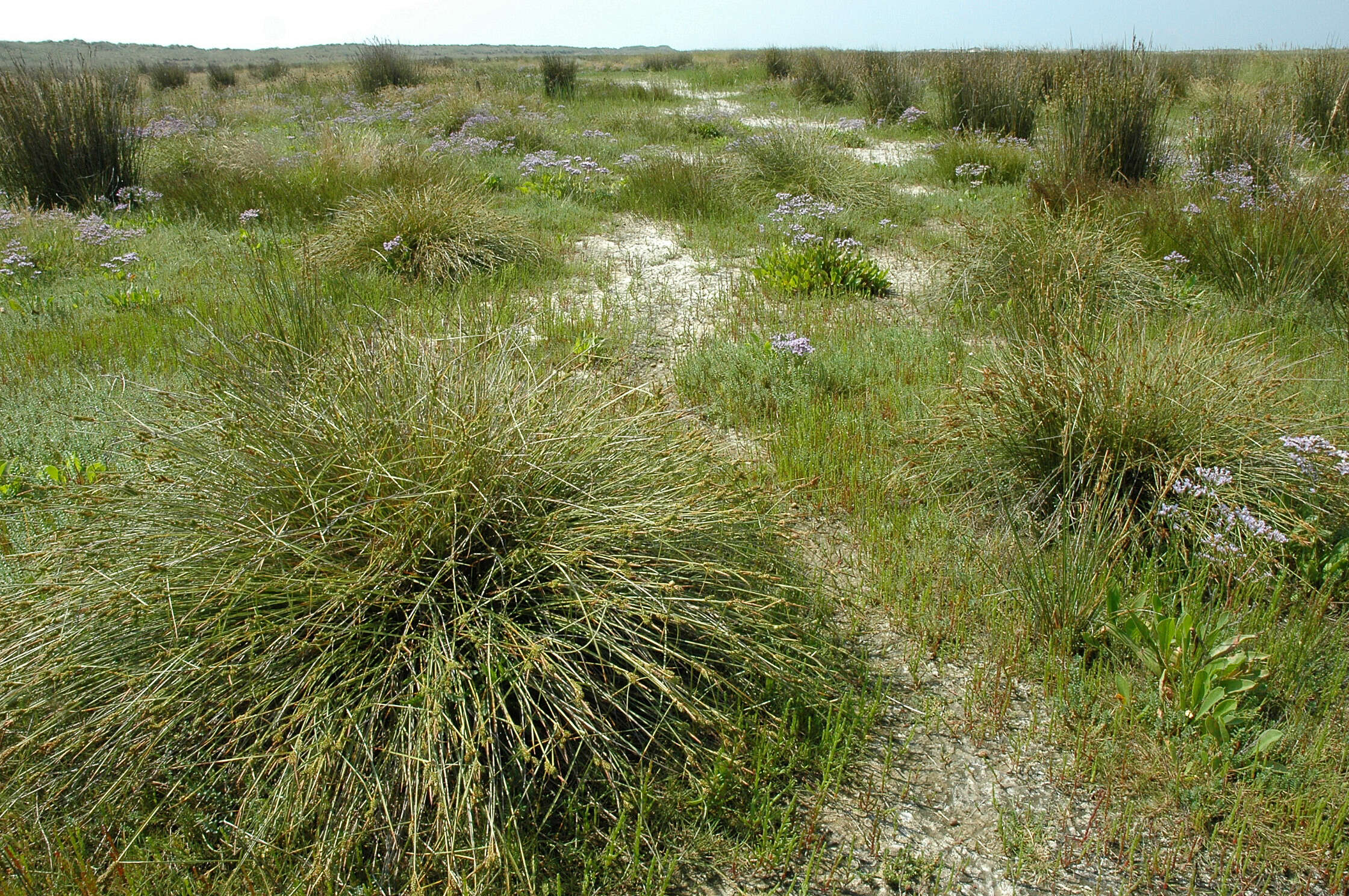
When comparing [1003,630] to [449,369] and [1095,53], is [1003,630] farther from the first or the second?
[1095,53]

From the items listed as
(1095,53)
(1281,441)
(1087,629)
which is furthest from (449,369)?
(1095,53)

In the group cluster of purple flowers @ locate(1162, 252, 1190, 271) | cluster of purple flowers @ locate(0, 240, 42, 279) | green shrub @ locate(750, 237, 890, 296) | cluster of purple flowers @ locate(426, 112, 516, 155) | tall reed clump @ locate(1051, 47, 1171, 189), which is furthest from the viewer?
cluster of purple flowers @ locate(426, 112, 516, 155)

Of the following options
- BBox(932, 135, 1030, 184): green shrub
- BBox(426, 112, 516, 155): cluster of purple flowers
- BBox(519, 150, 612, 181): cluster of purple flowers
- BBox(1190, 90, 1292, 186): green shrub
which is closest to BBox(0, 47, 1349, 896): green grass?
BBox(1190, 90, 1292, 186): green shrub

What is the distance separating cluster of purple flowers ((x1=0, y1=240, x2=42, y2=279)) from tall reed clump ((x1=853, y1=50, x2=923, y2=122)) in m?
11.7

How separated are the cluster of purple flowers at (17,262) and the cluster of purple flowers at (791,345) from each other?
5.22 meters

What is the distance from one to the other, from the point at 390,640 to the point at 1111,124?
853cm

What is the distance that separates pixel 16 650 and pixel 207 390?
3.00 feet

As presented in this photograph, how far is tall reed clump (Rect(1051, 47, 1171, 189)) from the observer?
7.80m

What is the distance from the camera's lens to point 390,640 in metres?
2.12

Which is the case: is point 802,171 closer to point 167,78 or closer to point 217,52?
point 167,78

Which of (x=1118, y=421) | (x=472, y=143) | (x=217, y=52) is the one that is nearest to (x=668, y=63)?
(x=472, y=143)

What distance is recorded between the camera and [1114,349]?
3.30 metres

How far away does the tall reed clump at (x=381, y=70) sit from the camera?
58.9 feet

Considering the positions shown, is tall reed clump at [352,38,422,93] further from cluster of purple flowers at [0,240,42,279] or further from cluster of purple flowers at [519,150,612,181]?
cluster of purple flowers at [0,240,42,279]
